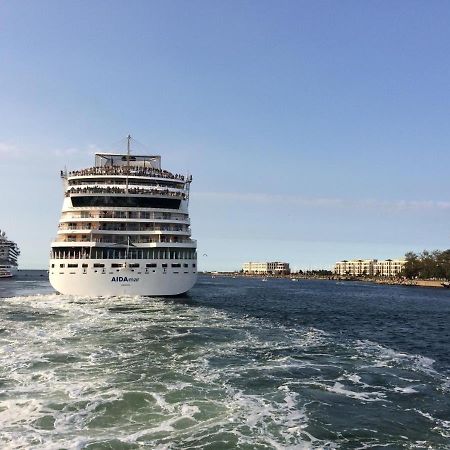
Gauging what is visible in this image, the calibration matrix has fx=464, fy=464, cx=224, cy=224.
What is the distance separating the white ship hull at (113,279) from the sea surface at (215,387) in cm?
1745

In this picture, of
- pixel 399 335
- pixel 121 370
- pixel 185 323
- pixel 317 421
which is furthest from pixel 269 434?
pixel 399 335

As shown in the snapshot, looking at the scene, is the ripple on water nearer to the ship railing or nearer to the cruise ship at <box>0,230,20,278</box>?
the ship railing

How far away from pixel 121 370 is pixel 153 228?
39.0 m

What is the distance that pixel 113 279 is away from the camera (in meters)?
55.0

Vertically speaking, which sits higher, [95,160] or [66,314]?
[95,160]

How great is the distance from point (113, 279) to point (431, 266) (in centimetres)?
16009

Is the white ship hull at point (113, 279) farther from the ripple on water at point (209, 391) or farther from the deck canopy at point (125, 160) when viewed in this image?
the deck canopy at point (125, 160)

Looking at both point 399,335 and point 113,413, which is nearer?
point 113,413

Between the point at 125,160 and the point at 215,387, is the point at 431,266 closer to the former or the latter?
the point at 125,160

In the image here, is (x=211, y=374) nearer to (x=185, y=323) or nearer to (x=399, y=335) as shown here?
(x=185, y=323)

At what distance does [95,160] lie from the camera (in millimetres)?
79938

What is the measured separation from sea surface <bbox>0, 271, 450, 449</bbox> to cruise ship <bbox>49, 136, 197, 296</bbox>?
700 inches

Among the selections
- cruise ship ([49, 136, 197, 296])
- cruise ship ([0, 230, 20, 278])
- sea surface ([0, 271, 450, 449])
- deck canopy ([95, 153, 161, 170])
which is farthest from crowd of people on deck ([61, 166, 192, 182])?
cruise ship ([0, 230, 20, 278])

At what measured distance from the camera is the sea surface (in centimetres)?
1458
